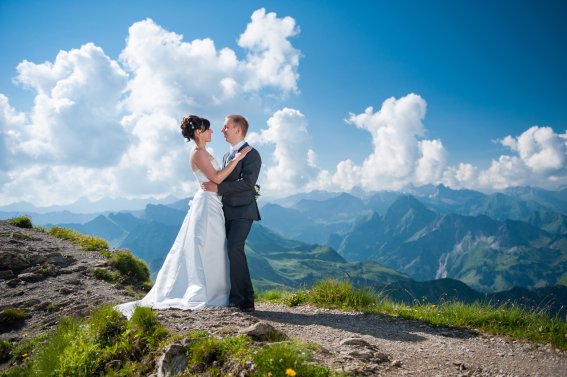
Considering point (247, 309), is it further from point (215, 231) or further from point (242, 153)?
point (242, 153)

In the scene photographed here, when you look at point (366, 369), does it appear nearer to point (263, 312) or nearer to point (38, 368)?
point (263, 312)

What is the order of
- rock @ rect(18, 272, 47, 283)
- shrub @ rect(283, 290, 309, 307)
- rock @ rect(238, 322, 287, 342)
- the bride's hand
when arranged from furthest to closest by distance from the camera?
rock @ rect(18, 272, 47, 283) < shrub @ rect(283, 290, 309, 307) < the bride's hand < rock @ rect(238, 322, 287, 342)

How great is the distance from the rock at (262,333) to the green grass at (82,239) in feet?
52.5

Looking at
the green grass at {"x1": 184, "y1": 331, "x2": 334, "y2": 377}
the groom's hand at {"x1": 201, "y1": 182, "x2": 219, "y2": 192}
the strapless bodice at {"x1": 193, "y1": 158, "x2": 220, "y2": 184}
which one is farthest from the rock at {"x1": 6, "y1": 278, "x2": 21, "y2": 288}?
the green grass at {"x1": 184, "y1": 331, "x2": 334, "y2": 377}

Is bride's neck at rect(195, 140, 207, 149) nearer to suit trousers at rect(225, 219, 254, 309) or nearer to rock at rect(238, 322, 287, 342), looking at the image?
suit trousers at rect(225, 219, 254, 309)

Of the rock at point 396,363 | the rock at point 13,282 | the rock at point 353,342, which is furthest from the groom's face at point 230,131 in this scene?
the rock at point 13,282

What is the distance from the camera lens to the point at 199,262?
9.70 m

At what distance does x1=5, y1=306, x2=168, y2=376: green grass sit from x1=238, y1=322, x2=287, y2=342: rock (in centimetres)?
169

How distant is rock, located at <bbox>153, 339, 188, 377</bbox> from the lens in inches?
232

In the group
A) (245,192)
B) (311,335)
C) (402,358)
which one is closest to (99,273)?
(245,192)

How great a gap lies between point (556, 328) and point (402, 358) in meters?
4.08

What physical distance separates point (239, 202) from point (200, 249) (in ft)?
5.47

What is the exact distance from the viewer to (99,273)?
15.2m

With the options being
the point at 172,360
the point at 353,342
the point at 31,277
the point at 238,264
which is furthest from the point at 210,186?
the point at 31,277
